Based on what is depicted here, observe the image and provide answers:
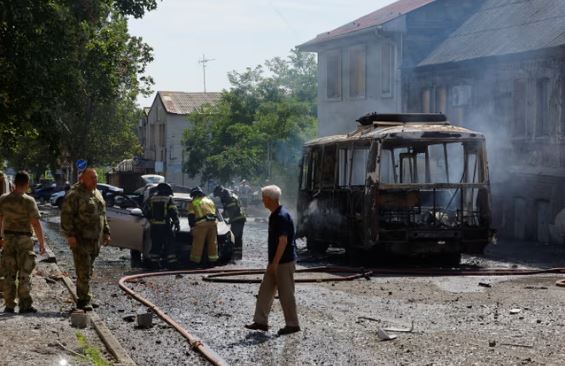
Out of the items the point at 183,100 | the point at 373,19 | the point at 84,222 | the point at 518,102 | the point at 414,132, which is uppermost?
the point at 373,19

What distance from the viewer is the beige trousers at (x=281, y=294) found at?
11594 millimetres

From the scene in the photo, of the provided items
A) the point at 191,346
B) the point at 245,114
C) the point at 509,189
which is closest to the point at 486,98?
the point at 509,189

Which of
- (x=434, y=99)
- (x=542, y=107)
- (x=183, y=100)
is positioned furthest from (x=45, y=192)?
(x=542, y=107)

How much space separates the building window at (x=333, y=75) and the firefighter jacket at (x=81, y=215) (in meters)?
33.7

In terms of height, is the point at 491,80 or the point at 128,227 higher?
the point at 491,80

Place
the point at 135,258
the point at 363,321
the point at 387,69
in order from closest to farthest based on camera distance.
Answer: the point at 363,321 → the point at 135,258 → the point at 387,69

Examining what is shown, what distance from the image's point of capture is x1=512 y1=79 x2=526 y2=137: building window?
3144 centimetres

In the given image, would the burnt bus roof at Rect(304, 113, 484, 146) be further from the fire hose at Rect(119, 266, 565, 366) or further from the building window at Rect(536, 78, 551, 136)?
the building window at Rect(536, 78, 551, 136)

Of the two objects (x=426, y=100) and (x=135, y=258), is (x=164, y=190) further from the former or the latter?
(x=426, y=100)

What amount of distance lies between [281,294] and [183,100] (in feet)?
280

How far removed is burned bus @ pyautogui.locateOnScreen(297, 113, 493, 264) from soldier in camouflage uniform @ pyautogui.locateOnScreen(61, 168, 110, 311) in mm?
A: 7541

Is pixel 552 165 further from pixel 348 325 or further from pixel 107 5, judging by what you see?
pixel 348 325

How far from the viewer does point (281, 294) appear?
1164 centimetres

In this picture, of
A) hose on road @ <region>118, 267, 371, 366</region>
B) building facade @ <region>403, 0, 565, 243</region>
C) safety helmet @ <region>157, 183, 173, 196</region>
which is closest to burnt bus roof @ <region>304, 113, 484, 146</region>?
hose on road @ <region>118, 267, 371, 366</region>
